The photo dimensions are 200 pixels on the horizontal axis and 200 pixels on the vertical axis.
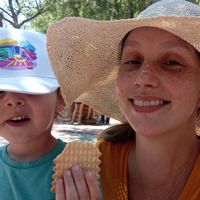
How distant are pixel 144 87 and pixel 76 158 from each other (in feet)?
1.54

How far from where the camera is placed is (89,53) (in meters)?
2.48

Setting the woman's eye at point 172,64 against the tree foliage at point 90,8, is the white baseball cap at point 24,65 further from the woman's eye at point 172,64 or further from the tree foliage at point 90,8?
the tree foliage at point 90,8

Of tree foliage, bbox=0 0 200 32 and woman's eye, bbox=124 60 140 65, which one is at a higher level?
woman's eye, bbox=124 60 140 65

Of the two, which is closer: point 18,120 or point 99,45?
point 18,120

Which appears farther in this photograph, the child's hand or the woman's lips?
the woman's lips

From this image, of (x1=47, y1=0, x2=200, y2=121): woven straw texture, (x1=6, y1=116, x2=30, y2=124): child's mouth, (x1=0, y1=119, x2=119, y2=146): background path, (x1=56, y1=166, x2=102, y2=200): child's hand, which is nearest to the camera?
(x1=56, y1=166, x2=102, y2=200): child's hand

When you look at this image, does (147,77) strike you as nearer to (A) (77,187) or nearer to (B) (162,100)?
(B) (162,100)

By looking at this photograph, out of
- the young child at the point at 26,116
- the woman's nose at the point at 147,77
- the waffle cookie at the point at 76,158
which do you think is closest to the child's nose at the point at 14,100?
the young child at the point at 26,116

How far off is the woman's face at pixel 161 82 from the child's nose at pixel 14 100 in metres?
A: 0.60

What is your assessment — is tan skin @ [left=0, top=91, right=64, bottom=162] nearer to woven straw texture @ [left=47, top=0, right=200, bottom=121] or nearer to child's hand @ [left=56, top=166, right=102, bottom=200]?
woven straw texture @ [left=47, top=0, right=200, bottom=121]

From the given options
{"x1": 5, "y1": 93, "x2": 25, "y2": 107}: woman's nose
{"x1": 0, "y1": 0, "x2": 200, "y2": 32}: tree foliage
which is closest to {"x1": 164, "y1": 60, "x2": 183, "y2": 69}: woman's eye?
{"x1": 5, "y1": 93, "x2": 25, "y2": 107}: woman's nose

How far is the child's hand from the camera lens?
1824 mm

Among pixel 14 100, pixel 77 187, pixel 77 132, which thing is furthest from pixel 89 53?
pixel 77 132

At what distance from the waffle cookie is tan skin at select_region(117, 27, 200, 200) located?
10.2 inches
